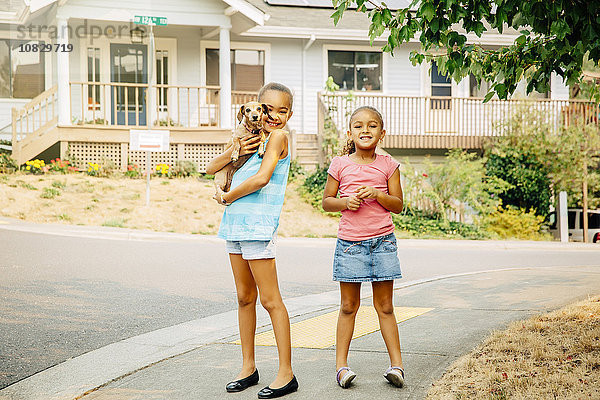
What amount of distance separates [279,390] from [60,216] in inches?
467

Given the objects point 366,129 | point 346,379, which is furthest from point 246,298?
point 366,129

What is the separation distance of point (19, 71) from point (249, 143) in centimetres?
2096

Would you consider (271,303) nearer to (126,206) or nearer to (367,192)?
(367,192)

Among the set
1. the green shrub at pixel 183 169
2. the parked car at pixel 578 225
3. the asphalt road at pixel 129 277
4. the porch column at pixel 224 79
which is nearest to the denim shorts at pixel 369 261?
the asphalt road at pixel 129 277

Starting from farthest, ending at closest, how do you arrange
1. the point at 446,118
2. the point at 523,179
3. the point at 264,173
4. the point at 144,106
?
1. the point at 144,106
2. the point at 446,118
3. the point at 523,179
4. the point at 264,173

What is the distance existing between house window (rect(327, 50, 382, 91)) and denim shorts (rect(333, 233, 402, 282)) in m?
20.1

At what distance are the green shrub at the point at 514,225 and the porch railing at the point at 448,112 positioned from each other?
3.08m

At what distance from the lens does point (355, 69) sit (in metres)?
24.1

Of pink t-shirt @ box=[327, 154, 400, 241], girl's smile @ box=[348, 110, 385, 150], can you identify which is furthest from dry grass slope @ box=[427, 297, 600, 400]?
girl's smile @ box=[348, 110, 385, 150]

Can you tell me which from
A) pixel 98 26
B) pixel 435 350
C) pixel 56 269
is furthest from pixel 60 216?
pixel 435 350


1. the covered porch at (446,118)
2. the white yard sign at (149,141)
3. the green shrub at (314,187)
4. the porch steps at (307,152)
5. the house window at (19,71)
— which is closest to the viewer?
the white yard sign at (149,141)

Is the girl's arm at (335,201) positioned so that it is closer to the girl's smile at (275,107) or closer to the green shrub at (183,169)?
the girl's smile at (275,107)

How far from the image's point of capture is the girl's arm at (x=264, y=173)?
13.0ft

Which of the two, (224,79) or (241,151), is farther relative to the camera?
(224,79)
